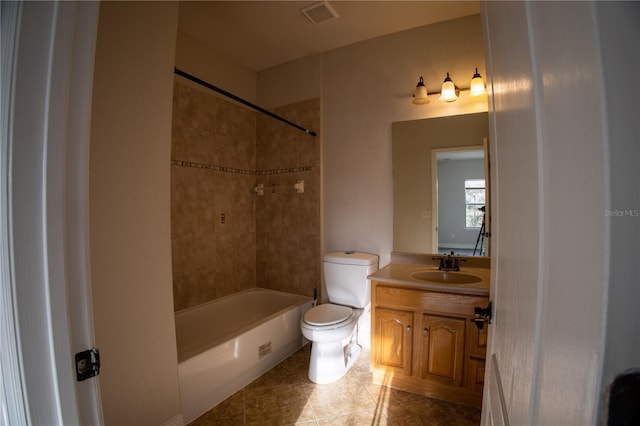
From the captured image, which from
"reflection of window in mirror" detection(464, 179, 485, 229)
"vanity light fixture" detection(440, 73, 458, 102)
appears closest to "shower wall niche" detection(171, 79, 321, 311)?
"vanity light fixture" detection(440, 73, 458, 102)

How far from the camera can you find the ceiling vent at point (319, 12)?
209 centimetres

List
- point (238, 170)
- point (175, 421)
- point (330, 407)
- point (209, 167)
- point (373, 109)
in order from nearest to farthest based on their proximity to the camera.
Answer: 1. point (175, 421)
2. point (330, 407)
3. point (373, 109)
4. point (209, 167)
5. point (238, 170)

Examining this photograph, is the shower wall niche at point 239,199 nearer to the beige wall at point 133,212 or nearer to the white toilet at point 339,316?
the white toilet at point 339,316

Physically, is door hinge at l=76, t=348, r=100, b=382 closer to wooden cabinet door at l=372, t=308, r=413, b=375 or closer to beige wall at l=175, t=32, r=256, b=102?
wooden cabinet door at l=372, t=308, r=413, b=375

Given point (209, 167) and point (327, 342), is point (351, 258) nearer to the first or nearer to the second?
point (327, 342)

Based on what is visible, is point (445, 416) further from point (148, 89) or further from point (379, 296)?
point (148, 89)

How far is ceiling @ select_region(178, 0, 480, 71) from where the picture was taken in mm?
2123

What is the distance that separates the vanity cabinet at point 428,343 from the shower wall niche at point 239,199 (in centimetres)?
99

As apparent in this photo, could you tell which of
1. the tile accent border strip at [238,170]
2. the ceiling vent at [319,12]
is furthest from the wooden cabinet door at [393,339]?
the ceiling vent at [319,12]

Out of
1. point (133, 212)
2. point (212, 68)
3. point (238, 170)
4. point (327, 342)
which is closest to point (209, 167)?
point (238, 170)

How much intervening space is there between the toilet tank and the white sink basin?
434 millimetres

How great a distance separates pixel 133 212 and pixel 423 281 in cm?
175

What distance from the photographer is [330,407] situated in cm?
187

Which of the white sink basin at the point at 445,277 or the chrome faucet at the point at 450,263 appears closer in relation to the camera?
the white sink basin at the point at 445,277
